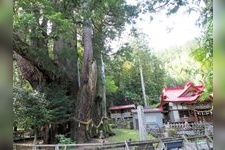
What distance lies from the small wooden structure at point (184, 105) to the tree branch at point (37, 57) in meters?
6.66

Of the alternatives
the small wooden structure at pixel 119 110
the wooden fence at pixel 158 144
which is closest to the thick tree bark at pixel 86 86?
the wooden fence at pixel 158 144

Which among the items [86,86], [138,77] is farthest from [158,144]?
[138,77]

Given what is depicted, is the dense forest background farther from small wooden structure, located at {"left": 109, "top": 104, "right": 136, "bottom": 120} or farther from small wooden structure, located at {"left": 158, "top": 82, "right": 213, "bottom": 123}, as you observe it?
small wooden structure, located at {"left": 109, "top": 104, "right": 136, "bottom": 120}

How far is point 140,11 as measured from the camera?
17.1ft

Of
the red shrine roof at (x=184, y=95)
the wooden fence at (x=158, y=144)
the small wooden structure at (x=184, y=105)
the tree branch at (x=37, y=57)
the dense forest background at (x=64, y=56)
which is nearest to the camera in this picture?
the wooden fence at (x=158, y=144)

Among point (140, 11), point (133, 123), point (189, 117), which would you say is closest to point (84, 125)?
point (140, 11)

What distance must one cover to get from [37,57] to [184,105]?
819cm

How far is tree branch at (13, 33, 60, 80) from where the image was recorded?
640cm

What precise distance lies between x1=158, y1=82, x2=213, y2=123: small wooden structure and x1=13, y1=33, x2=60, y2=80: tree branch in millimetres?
6658

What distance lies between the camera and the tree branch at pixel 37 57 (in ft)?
21.0

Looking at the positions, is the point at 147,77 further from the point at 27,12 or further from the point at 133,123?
the point at 27,12

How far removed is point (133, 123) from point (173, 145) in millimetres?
7850

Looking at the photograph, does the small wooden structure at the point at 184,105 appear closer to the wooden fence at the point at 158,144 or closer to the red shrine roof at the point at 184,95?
the red shrine roof at the point at 184,95

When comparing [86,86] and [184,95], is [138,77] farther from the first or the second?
[86,86]
